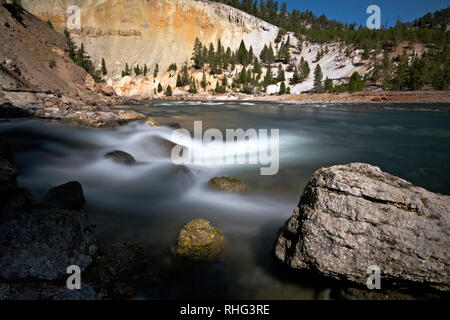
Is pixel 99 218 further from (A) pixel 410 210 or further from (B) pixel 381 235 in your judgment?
(A) pixel 410 210

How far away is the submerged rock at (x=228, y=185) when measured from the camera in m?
5.79

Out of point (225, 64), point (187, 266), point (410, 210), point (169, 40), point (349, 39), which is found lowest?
point (187, 266)

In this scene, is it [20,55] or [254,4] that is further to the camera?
[254,4]

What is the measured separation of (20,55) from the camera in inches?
796

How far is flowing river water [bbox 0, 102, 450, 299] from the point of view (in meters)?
3.02

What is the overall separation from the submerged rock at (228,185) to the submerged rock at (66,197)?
9.66 ft

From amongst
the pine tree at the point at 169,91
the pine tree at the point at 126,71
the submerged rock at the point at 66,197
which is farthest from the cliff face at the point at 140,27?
the submerged rock at the point at 66,197

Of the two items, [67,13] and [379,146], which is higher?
[67,13]

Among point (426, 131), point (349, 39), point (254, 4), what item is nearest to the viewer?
point (426, 131)

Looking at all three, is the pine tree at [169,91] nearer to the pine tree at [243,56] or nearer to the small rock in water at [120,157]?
the pine tree at [243,56]

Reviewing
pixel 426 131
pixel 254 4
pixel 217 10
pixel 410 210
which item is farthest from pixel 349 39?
pixel 410 210

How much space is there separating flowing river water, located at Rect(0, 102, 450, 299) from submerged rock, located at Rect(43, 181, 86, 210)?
218mm

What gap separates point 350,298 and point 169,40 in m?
115

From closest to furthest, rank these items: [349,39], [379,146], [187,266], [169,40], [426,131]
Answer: [187,266] → [379,146] → [426,131] → [349,39] → [169,40]
